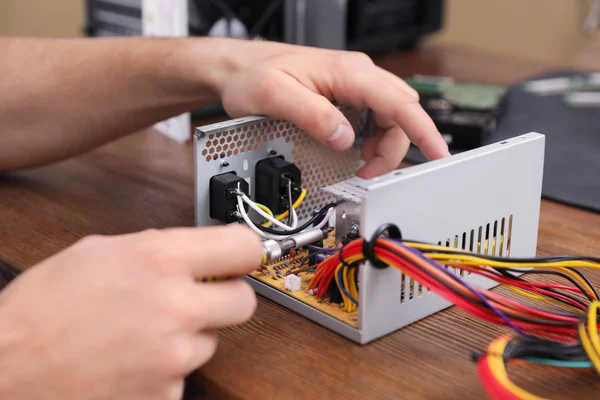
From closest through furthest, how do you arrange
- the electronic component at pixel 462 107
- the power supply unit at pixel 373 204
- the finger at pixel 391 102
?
the power supply unit at pixel 373 204 < the finger at pixel 391 102 < the electronic component at pixel 462 107

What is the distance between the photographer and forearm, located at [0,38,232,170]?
0.97 meters

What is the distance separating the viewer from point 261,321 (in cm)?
68

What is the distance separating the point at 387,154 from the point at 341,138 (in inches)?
4.8

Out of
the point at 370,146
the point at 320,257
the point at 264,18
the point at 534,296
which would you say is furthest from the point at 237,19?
the point at 534,296

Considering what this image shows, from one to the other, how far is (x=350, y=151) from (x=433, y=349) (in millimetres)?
359

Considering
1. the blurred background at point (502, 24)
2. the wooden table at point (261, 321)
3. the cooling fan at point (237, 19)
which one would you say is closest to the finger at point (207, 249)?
the wooden table at point (261, 321)

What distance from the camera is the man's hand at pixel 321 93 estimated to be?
800 millimetres

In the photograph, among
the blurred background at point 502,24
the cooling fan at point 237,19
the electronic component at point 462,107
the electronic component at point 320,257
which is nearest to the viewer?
the electronic component at point 320,257

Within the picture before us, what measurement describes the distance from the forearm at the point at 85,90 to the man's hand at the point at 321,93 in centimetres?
9

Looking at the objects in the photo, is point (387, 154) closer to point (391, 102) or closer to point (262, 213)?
point (391, 102)

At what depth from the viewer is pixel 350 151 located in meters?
0.93

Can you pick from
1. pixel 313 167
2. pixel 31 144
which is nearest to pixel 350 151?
pixel 313 167

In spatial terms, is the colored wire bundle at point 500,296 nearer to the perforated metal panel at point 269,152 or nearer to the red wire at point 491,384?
the red wire at point 491,384

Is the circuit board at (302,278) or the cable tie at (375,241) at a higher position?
the cable tie at (375,241)
